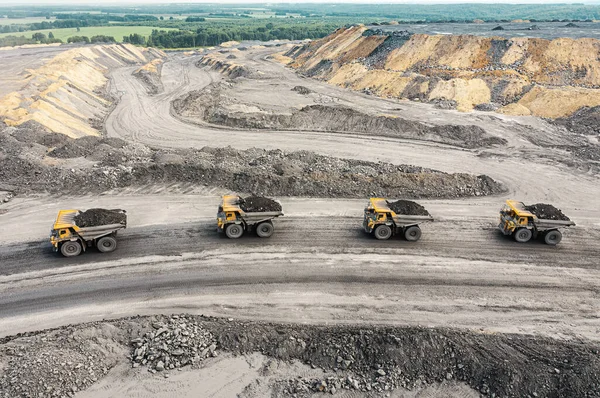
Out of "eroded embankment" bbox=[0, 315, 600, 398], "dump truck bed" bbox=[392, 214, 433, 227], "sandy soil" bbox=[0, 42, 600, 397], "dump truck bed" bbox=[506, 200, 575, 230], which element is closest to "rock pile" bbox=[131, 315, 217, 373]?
"eroded embankment" bbox=[0, 315, 600, 398]

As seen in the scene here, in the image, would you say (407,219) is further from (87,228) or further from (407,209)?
(87,228)

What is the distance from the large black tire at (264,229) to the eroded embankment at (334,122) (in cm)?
1804

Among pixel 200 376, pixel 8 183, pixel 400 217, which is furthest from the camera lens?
pixel 8 183

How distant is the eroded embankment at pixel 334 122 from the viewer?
30.6m

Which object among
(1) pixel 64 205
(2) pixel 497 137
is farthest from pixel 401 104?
(1) pixel 64 205

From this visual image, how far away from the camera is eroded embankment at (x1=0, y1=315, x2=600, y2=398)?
9742mm

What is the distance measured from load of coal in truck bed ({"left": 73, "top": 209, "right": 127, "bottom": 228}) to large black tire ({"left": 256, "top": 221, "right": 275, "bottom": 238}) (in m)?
5.52

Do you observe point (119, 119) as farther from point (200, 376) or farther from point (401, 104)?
point (200, 376)

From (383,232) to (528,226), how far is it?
6154 mm

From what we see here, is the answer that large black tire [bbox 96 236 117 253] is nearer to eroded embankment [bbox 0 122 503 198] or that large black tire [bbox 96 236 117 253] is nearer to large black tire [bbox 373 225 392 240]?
eroded embankment [bbox 0 122 503 198]

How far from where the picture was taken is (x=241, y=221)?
1617 centimetres

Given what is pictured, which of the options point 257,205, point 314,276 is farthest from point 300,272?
point 257,205

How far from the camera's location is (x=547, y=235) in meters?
16.2

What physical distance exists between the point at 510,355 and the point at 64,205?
2092 centimetres
